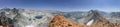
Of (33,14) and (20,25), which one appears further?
(33,14)

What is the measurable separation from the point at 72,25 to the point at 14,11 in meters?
33.4

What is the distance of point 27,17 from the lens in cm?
5081

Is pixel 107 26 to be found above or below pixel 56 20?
below

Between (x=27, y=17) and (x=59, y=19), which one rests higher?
(x=59, y=19)

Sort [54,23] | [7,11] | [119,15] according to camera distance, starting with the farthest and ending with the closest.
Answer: [7,11] < [119,15] < [54,23]

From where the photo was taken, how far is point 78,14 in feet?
168

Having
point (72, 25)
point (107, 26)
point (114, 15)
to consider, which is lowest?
point (114, 15)

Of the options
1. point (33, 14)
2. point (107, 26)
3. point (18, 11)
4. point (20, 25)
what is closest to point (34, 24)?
point (20, 25)

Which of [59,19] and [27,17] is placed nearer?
[59,19]

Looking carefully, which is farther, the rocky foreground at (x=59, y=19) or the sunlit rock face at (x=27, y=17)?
the sunlit rock face at (x=27, y=17)

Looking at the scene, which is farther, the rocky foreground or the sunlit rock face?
the sunlit rock face

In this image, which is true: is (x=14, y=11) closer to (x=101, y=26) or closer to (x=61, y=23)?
(x=101, y=26)

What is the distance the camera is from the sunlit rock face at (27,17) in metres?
41.5

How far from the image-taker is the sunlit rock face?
4147cm
